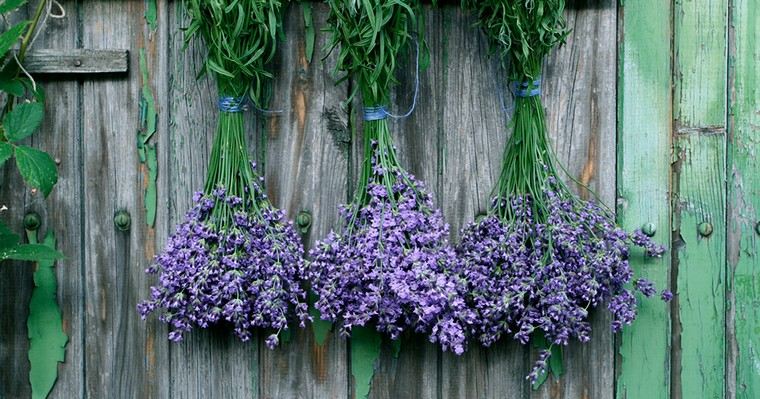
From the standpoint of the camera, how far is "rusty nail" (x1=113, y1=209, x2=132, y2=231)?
253 cm

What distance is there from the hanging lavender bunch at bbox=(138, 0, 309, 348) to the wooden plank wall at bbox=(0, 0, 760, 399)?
130 mm

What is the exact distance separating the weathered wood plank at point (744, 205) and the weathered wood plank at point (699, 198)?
2 cm

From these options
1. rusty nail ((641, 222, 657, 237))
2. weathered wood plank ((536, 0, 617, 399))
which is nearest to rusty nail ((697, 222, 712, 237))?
rusty nail ((641, 222, 657, 237))

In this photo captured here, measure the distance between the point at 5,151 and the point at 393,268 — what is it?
94cm

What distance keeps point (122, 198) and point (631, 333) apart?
1358mm

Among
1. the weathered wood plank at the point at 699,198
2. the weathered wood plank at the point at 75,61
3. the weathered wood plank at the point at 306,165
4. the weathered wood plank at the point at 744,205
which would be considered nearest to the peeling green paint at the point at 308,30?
the weathered wood plank at the point at 306,165

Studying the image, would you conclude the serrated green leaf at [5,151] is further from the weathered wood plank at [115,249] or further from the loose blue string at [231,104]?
the loose blue string at [231,104]

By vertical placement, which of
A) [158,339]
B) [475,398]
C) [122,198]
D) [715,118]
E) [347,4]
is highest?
[347,4]

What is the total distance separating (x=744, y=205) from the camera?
255 centimetres

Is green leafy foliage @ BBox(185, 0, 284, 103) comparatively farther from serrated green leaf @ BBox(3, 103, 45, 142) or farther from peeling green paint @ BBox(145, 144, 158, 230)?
serrated green leaf @ BBox(3, 103, 45, 142)

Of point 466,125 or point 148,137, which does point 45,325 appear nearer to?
point 148,137

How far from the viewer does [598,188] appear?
2553 mm

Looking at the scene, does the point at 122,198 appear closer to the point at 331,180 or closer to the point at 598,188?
the point at 331,180

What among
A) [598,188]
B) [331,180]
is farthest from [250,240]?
[598,188]
